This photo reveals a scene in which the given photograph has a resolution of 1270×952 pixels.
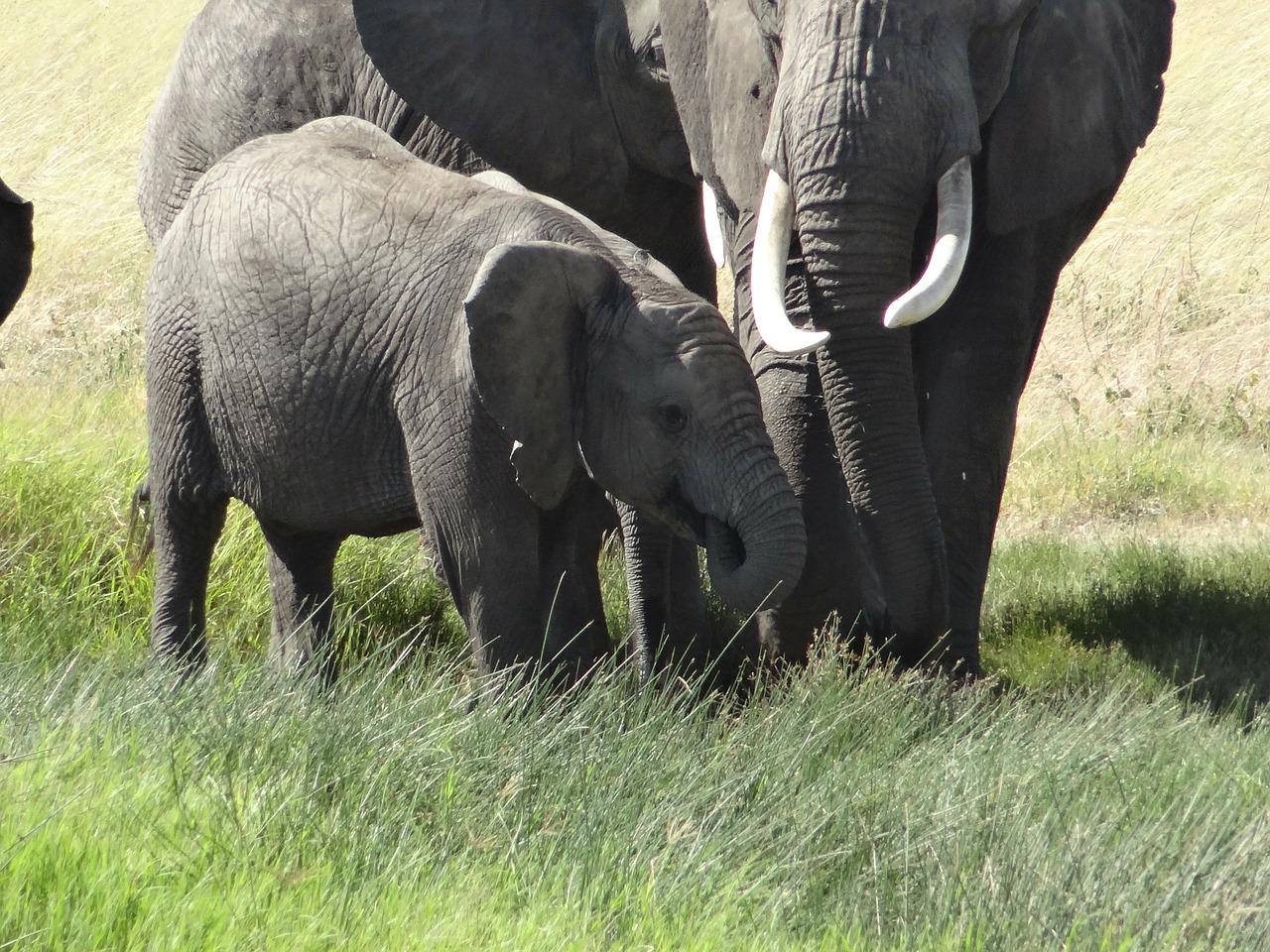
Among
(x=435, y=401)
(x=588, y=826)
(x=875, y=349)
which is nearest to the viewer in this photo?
(x=588, y=826)

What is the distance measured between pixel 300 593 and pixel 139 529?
1234mm

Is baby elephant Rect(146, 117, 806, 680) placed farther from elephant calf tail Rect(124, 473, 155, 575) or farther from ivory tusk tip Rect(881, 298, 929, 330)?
elephant calf tail Rect(124, 473, 155, 575)

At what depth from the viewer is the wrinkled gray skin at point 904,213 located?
15.1 ft

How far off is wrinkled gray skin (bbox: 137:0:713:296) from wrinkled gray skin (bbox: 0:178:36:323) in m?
1.69

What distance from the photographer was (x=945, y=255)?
4566 mm

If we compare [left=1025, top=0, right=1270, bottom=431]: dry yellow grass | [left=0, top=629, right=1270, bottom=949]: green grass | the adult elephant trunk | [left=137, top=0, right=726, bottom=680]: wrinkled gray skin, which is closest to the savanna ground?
[left=0, top=629, right=1270, bottom=949]: green grass

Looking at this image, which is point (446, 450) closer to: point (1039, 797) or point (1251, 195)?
point (1039, 797)

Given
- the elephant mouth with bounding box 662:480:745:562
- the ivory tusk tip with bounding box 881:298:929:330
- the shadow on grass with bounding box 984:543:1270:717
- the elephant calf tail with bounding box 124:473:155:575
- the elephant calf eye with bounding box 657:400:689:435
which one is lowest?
the shadow on grass with bounding box 984:543:1270:717

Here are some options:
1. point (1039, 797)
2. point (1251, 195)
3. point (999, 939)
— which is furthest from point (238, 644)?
point (1251, 195)

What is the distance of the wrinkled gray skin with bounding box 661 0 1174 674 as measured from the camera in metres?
4.62

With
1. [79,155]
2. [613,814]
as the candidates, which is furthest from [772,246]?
[79,155]

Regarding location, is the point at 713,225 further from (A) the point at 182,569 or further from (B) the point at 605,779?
(B) the point at 605,779

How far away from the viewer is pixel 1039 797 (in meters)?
3.98

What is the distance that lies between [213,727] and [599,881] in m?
0.97
